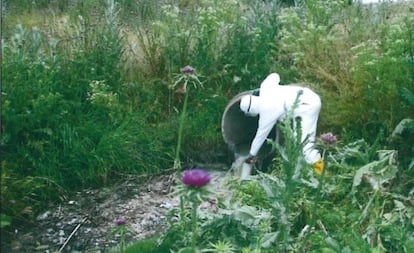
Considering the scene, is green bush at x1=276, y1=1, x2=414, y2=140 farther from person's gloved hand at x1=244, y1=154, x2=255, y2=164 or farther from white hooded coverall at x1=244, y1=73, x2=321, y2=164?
person's gloved hand at x1=244, y1=154, x2=255, y2=164

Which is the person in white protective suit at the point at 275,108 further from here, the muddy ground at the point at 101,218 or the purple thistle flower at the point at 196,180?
the purple thistle flower at the point at 196,180

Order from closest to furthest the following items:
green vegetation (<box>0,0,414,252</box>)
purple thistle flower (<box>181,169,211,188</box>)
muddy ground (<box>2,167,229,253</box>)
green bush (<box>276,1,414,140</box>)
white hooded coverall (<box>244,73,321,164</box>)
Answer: purple thistle flower (<box>181,169,211,188</box>) < green vegetation (<box>0,0,414,252</box>) < muddy ground (<box>2,167,229,253</box>) < white hooded coverall (<box>244,73,321,164</box>) < green bush (<box>276,1,414,140</box>)

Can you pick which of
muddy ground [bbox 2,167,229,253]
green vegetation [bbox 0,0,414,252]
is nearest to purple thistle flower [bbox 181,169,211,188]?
green vegetation [bbox 0,0,414,252]

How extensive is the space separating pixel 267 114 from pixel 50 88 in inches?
55.1

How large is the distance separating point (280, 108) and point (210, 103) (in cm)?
86

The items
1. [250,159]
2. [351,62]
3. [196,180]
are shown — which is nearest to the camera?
[196,180]

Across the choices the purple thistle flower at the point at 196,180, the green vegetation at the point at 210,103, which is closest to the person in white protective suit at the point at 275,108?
the green vegetation at the point at 210,103

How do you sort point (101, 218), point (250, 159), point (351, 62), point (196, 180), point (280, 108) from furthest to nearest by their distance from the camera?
1. point (351, 62)
2. point (250, 159)
3. point (280, 108)
4. point (101, 218)
5. point (196, 180)

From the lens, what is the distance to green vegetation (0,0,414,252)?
3.81 meters

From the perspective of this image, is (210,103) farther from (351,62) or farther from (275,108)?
(351,62)

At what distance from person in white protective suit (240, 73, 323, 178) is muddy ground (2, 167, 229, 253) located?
1.39ft

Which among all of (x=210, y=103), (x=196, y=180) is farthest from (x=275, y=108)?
(x=196, y=180)

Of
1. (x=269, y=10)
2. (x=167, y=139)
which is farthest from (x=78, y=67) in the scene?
(x=269, y=10)

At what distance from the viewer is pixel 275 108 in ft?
15.8
